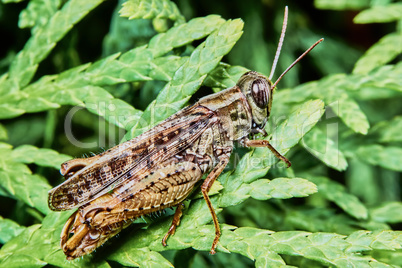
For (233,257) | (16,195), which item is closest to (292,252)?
(233,257)

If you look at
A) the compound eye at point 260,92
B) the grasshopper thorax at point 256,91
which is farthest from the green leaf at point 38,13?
the compound eye at point 260,92

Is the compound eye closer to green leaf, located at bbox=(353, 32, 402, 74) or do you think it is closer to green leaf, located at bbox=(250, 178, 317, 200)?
green leaf, located at bbox=(250, 178, 317, 200)

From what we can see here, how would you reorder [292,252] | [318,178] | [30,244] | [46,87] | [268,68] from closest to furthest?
[292,252] < [30,244] < [46,87] < [318,178] < [268,68]

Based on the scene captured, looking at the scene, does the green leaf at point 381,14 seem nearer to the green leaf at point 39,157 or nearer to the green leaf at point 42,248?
the green leaf at point 39,157

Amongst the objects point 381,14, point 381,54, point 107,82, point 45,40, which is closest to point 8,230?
point 107,82

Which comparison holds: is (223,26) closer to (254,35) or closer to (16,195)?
(254,35)

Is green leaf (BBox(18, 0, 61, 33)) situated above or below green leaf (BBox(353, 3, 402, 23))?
above

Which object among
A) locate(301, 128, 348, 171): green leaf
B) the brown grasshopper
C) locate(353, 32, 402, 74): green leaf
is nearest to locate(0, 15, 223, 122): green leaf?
the brown grasshopper
